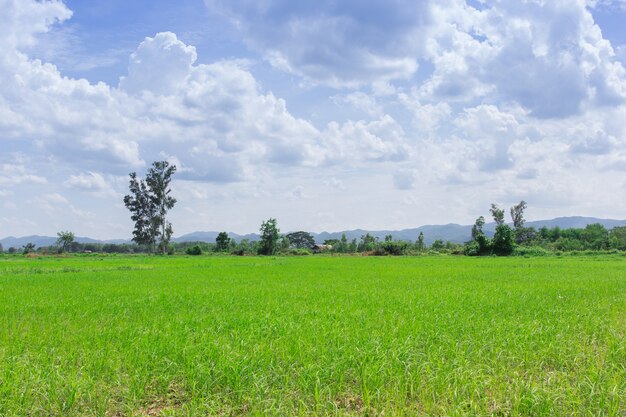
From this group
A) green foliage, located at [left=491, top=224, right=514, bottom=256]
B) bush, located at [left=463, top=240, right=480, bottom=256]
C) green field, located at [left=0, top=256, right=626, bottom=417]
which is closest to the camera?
green field, located at [left=0, top=256, right=626, bottom=417]

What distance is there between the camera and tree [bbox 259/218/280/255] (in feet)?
→ 177

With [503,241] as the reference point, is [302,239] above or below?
above

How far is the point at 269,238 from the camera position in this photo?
5459 centimetres

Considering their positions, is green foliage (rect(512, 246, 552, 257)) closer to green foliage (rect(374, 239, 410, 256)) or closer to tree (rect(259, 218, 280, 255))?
green foliage (rect(374, 239, 410, 256))

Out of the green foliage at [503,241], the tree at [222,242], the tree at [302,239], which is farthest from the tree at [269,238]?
the tree at [302,239]

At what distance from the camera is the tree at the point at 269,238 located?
54.0 meters

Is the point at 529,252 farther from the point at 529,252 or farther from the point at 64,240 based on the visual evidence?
the point at 64,240

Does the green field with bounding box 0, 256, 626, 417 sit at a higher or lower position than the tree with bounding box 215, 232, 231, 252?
lower

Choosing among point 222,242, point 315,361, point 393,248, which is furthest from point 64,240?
point 315,361

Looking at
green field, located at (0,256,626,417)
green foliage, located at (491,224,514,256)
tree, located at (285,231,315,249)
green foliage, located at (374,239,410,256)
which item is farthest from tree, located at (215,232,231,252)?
green field, located at (0,256,626,417)

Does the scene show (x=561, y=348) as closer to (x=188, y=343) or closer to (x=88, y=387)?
(x=188, y=343)

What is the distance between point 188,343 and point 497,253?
149ft

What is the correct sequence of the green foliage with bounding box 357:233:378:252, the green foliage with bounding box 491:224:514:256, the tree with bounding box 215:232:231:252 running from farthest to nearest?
the tree with bounding box 215:232:231:252 → the green foliage with bounding box 357:233:378:252 → the green foliage with bounding box 491:224:514:256

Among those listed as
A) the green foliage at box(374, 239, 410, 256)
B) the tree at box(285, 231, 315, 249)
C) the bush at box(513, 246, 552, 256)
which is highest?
the tree at box(285, 231, 315, 249)
